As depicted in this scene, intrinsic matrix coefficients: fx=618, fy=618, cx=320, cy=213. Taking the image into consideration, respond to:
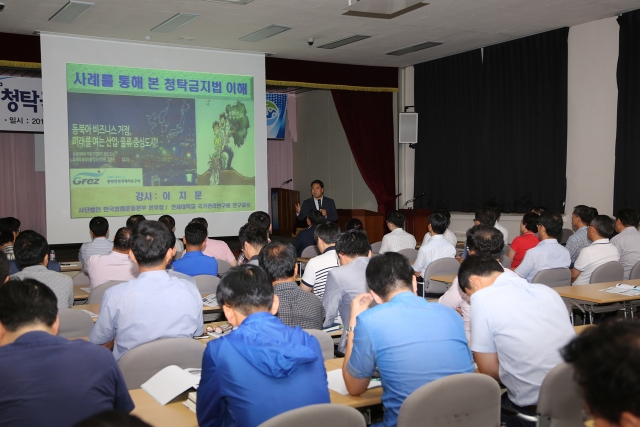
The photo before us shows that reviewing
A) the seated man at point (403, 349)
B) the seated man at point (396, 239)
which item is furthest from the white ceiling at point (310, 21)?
the seated man at point (403, 349)

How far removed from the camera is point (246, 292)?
2.20 m

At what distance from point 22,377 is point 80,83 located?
7511 mm

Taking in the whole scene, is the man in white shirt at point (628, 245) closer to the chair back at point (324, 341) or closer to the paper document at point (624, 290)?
the paper document at point (624, 290)

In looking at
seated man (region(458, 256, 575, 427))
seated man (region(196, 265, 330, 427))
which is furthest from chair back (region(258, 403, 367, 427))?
seated man (region(458, 256, 575, 427))

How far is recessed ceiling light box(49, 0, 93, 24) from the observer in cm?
713

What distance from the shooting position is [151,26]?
8148mm

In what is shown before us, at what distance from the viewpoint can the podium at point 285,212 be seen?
13.2 metres

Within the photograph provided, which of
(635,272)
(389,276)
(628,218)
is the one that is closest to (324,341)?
(389,276)

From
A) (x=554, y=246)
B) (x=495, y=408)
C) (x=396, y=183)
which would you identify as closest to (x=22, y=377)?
(x=495, y=408)

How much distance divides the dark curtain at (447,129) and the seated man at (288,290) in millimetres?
7350

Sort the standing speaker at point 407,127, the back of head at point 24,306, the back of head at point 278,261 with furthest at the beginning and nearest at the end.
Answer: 1. the standing speaker at point 407,127
2. the back of head at point 278,261
3. the back of head at point 24,306

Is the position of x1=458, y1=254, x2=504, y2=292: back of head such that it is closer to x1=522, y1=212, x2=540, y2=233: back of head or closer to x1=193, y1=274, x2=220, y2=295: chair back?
x1=193, y1=274, x2=220, y2=295: chair back

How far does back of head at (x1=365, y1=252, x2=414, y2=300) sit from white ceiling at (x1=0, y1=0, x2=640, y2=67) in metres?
5.36

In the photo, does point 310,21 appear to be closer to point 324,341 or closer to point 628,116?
point 628,116
